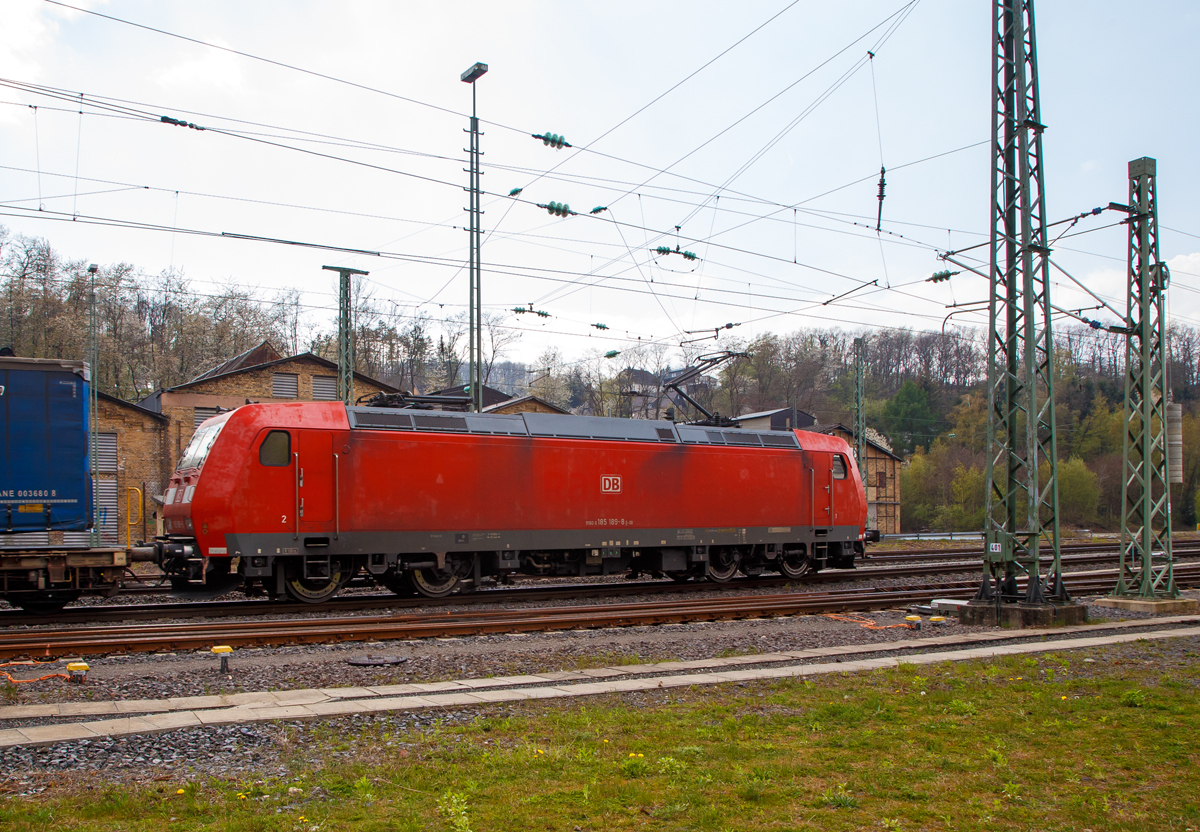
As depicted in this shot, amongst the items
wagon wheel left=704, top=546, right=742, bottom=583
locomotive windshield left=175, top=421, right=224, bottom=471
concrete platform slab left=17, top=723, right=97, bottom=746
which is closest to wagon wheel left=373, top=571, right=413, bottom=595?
locomotive windshield left=175, top=421, right=224, bottom=471

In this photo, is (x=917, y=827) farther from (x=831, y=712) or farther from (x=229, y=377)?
(x=229, y=377)

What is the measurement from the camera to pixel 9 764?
552 centimetres

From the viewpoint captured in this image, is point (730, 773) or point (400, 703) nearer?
point (730, 773)

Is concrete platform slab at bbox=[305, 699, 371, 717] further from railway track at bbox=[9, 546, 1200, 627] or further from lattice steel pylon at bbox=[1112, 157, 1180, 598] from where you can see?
lattice steel pylon at bbox=[1112, 157, 1180, 598]

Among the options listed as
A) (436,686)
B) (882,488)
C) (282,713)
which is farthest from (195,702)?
(882,488)

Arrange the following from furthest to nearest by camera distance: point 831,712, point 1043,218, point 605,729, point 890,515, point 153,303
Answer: point 890,515 < point 153,303 < point 1043,218 < point 831,712 < point 605,729

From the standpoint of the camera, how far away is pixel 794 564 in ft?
67.3

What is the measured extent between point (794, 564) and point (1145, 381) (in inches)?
347

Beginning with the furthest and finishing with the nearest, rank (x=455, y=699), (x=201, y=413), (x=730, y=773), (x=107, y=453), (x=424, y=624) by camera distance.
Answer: (x=201, y=413), (x=107, y=453), (x=424, y=624), (x=455, y=699), (x=730, y=773)

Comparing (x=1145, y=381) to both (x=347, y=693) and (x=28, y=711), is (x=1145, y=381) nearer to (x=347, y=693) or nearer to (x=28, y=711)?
(x=347, y=693)

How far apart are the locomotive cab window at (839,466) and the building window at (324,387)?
25.3 m

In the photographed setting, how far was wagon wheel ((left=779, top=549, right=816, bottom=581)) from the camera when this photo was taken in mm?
20112

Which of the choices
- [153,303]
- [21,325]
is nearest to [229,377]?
[21,325]

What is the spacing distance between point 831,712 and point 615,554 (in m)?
10.7
